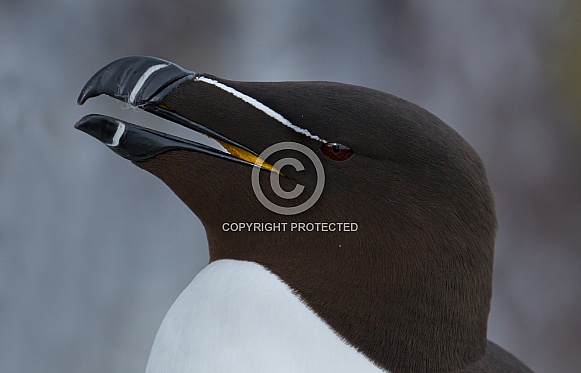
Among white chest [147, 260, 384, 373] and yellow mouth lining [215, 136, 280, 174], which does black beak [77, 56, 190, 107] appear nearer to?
yellow mouth lining [215, 136, 280, 174]

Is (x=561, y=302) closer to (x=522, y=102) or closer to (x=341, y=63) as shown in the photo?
(x=522, y=102)

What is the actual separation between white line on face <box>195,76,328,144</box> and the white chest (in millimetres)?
166

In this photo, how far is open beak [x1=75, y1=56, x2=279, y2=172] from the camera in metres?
1.00

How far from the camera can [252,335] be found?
97 cm

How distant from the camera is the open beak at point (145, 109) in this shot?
100 centimetres

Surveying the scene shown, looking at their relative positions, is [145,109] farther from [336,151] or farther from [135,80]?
[336,151]

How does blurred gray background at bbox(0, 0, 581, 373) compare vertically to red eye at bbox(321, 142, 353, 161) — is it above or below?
above

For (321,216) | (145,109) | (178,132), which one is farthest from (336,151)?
(178,132)

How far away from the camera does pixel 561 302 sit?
7.97 feet

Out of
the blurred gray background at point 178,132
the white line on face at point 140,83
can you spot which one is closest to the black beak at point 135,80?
the white line on face at point 140,83

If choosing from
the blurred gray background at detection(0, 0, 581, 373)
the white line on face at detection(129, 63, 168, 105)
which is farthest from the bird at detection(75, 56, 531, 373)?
the blurred gray background at detection(0, 0, 581, 373)

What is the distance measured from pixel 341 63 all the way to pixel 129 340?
85 cm

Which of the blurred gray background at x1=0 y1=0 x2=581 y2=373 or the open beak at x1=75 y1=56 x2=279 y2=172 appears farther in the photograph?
the blurred gray background at x1=0 y1=0 x2=581 y2=373

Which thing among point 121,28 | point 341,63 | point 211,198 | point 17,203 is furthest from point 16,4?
point 211,198
